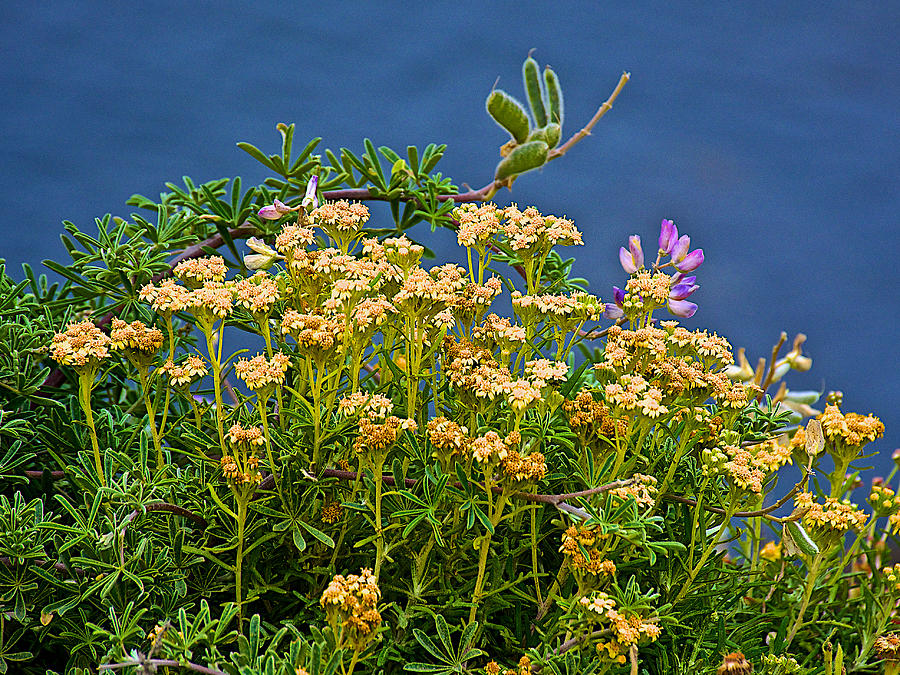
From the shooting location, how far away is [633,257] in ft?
2.96

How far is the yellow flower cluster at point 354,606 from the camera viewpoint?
531mm

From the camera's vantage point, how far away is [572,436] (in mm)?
745

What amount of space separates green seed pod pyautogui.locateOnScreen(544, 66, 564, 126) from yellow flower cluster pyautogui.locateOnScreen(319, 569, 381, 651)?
19.6 inches

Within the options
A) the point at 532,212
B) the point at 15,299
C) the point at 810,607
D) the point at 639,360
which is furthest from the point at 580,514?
the point at 15,299

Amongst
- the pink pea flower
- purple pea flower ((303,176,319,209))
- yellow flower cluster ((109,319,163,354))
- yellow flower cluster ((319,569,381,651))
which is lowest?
yellow flower cluster ((319,569,381,651))

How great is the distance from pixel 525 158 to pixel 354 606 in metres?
0.44

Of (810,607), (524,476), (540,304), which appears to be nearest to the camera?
(524,476)

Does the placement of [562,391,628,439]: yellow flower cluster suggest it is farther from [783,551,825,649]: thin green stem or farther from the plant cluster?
[783,551,825,649]: thin green stem

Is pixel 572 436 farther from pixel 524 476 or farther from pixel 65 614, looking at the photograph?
pixel 65 614

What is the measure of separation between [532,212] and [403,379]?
190mm

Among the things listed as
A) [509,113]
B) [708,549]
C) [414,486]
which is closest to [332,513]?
[414,486]

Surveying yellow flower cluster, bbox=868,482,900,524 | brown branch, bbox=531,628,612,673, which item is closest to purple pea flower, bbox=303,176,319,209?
brown branch, bbox=531,628,612,673

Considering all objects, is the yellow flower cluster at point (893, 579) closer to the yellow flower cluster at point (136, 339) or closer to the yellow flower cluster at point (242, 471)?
the yellow flower cluster at point (242, 471)

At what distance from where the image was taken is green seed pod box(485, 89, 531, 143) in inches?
32.1
